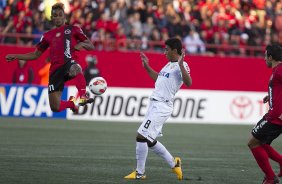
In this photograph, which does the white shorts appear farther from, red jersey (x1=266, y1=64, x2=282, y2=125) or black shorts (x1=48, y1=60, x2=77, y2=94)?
black shorts (x1=48, y1=60, x2=77, y2=94)

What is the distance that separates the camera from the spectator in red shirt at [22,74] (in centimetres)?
2698

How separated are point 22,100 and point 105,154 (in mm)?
10647

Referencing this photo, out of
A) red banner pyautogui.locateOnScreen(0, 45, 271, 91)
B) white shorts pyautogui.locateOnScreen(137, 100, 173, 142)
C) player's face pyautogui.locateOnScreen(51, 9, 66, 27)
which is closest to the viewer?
white shorts pyautogui.locateOnScreen(137, 100, 173, 142)

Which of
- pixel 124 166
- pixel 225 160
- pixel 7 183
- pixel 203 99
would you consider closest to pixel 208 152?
pixel 225 160

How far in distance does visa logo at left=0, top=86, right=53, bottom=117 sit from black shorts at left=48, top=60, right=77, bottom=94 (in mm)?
11705

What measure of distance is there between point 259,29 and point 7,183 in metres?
23.0

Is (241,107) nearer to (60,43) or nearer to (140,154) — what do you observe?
(60,43)

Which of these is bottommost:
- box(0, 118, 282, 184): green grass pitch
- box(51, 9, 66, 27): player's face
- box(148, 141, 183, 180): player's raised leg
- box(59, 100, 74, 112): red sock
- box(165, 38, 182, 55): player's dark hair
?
box(0, 118, 282, 184): green grass pitch

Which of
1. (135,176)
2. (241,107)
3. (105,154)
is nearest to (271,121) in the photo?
(135,176)

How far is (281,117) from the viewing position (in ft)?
34.9

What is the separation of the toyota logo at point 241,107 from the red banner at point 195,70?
205 centimetres

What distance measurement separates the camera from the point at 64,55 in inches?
536

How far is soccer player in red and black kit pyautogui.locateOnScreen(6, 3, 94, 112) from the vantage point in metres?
13.5

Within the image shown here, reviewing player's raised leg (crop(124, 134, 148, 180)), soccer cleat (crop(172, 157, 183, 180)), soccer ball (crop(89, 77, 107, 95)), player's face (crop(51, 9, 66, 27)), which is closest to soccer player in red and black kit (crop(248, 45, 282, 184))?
soccer cleat (crop(172, 157, 183, 180))
